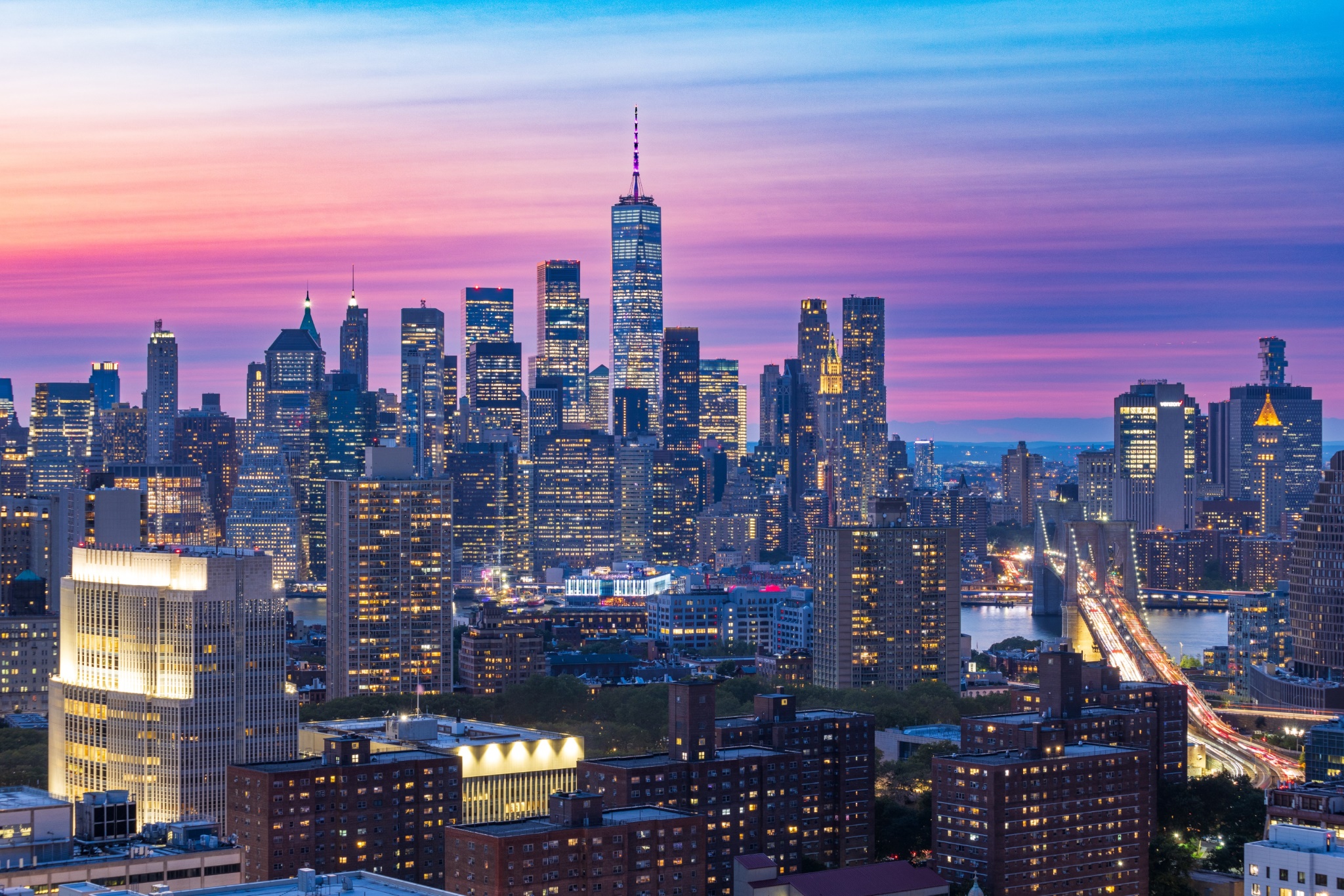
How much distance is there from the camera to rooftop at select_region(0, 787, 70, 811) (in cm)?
5956

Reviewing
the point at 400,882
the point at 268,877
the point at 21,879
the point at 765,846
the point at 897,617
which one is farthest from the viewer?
the point at 897,617

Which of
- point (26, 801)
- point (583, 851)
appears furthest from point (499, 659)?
point (26, 801)

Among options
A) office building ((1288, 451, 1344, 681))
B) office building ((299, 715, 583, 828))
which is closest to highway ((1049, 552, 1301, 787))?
office building ((1288, 451, 1344, 681))

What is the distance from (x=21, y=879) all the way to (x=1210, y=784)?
169 ft

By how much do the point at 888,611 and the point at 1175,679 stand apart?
18355 millimetres

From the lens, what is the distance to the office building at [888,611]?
14325cm

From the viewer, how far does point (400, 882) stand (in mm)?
49219

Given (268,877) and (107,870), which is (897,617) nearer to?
(268,877)

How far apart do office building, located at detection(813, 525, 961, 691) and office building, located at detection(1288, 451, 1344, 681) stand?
22.3 metres

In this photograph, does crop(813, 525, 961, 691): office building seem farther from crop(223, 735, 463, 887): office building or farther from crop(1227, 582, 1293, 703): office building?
crop(223, 735, 463, 887): office building

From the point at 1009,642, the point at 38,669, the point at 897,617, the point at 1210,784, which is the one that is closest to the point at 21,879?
the point at 1210,784

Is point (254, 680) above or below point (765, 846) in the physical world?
above

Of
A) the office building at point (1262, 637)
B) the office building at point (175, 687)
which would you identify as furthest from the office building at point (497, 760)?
the office building at point (1262, 637)

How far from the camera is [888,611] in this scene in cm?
14450
